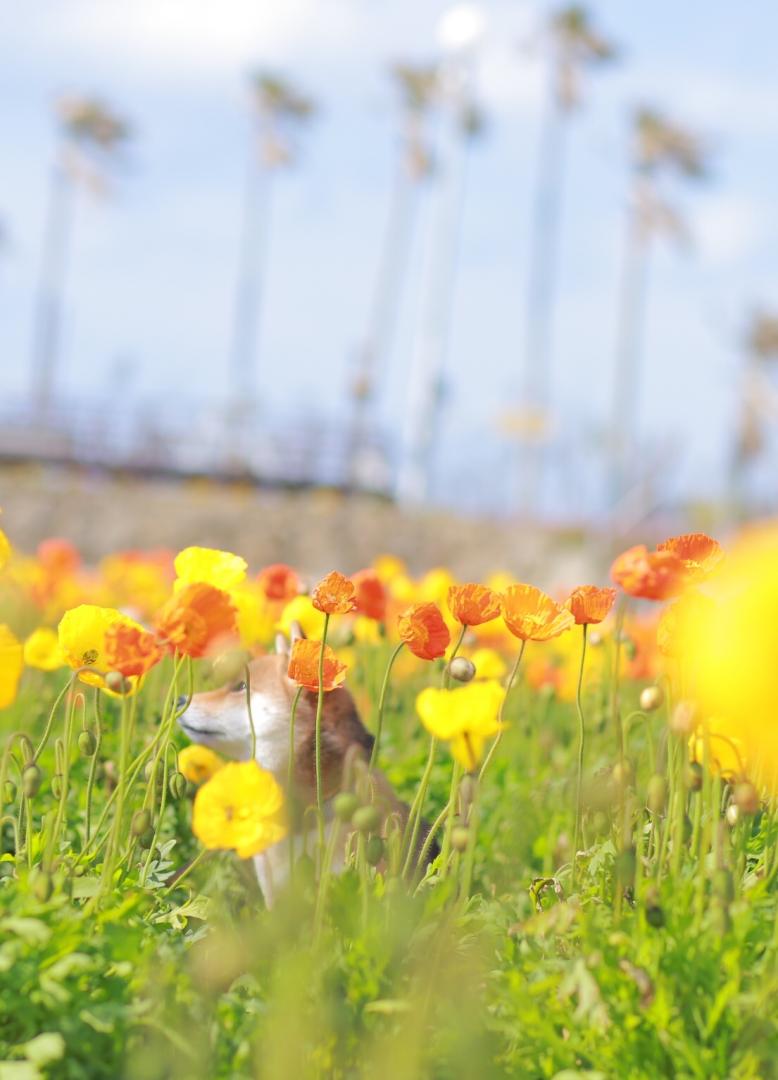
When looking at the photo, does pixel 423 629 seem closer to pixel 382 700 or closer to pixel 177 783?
pixel 382 700

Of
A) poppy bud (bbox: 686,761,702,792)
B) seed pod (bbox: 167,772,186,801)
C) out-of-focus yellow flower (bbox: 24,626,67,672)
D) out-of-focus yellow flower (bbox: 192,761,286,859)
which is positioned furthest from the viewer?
out-of-focus yellow flower (bbox: 24,626,67,672)

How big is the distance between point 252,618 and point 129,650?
1.35 metres

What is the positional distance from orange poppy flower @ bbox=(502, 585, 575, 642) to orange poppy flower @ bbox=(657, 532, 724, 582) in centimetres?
22

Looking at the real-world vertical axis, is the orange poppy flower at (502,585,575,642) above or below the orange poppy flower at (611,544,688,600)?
below

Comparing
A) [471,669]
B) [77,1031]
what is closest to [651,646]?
[471,669]

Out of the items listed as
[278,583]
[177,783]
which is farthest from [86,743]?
[278,583]

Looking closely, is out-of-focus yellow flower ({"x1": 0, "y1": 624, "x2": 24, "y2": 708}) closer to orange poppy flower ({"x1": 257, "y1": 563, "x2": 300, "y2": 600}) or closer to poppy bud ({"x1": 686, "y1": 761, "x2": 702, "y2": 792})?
poppy bud ({"x1": 686, "y1": 761, "x2": 702, "y2": 792})

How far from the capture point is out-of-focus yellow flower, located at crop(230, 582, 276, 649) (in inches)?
120

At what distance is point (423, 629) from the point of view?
2.39 meters

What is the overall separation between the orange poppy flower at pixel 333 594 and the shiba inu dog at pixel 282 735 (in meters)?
0.58

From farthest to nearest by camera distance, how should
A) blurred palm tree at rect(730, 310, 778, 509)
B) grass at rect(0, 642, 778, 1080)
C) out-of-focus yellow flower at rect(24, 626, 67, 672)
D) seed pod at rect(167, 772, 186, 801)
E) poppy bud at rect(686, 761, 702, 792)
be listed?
1. blurred palm tree at rect(730, 310, 778, 509)
2. out-of-focus yellow flower at rect(24, 626, 67, 672)
3. seed pod at rect(167, 772, 186, 801)
4. poppy bud at rect(686, 761, 702, 792)
5. grass at rect(0, 642, 778, 1080)

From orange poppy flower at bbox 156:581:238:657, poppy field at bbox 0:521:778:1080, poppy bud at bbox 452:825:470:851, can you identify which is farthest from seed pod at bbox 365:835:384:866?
orange poppy flower at bbox 156:581:238:657

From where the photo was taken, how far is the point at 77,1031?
6.17 feet

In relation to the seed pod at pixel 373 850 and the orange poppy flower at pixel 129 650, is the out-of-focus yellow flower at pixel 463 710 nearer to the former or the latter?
the seed pod at pixel 373 850
